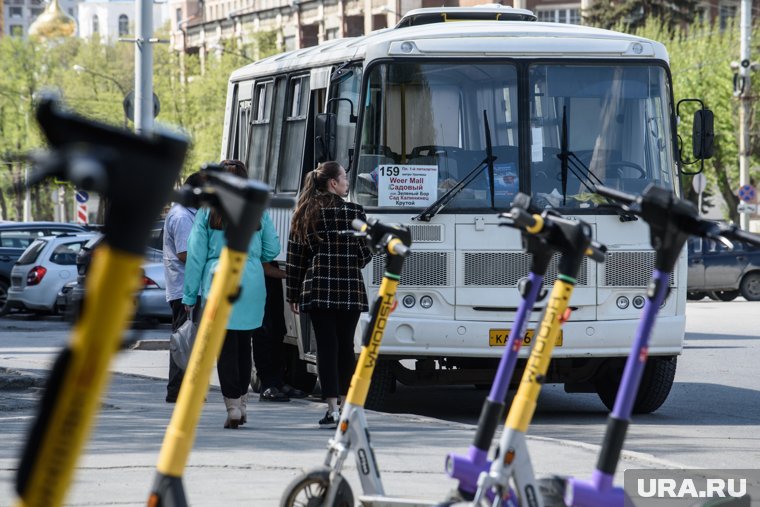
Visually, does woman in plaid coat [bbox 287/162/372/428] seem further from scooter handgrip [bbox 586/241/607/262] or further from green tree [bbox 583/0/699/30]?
green tree [bbox 583/0/699/30]

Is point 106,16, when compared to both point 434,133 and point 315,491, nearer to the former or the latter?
point 434,133

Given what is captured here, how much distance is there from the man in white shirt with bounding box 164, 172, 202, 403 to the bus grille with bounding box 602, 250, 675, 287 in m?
3.13

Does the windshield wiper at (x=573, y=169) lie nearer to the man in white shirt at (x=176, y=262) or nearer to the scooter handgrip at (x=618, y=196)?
the man in white shirt at (x=176, y=262)

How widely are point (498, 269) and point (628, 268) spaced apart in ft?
3.22

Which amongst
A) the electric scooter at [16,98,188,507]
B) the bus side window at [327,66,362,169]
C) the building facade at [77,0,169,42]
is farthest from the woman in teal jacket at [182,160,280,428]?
the building facade at [77,0,169,42]

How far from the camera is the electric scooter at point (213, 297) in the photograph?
3.54m

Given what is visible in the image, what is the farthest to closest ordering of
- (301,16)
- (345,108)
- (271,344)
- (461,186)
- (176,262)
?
(301,16)
(271,344)
(345,108)
(176,262)
(461,186)

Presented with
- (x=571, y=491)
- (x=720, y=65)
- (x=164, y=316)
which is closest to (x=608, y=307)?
(x=571, y=491)

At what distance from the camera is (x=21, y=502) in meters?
2.42

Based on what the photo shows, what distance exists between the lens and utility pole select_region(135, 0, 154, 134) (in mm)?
24594

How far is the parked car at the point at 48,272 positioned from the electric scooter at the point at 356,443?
21.5 metres

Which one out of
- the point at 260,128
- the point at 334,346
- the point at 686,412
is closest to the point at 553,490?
the point at 334,346

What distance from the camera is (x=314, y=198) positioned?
34.2ft

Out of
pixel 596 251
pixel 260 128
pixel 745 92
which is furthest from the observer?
pixel 745 92
